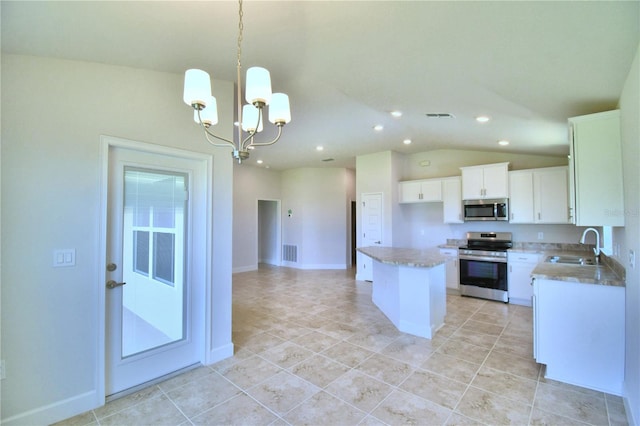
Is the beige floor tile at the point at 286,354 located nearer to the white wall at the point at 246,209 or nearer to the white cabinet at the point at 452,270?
the white cabinet at the point at 452,270

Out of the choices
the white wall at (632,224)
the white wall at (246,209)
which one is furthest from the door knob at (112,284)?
the white wall at (246,209)

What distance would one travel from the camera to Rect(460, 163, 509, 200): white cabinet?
5.04m

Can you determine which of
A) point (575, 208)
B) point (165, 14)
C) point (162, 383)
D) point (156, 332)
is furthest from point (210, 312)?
point (575, 208)

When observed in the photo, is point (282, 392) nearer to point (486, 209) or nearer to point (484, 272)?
point (484, 272)

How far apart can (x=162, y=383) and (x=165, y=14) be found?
9.23 feet

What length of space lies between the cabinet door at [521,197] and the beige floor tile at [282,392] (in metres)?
4.41

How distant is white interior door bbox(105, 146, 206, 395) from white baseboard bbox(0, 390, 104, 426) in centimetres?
13

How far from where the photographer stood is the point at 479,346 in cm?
326

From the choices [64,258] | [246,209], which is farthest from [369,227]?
[64,258]

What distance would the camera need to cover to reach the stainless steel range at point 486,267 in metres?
4.89

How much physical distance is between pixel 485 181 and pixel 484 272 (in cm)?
158

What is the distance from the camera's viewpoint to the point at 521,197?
16.2ft

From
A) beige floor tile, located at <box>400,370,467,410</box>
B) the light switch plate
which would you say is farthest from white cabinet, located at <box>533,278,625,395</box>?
the light switch plate

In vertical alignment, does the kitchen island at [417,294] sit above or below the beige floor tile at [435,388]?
above
